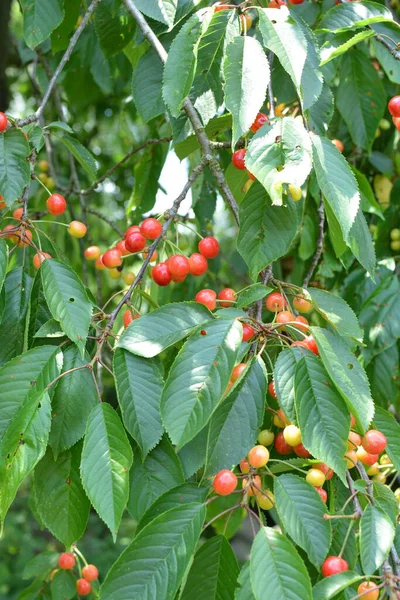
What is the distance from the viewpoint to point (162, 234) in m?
1.46

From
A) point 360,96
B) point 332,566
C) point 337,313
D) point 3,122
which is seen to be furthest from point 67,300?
point 360,96

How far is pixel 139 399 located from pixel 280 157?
471 millimetres

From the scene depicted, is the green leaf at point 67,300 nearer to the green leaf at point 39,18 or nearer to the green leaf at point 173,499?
the green leaf at point 173,499

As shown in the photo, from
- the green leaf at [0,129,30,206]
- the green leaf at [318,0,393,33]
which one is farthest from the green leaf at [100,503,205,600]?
the green leaf at [318,0,393,33]

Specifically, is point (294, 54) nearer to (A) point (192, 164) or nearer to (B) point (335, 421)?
(B) point (335, 421)

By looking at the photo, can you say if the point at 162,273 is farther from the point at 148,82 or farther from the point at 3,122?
the point at 148,82

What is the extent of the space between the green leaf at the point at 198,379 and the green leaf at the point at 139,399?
8cm

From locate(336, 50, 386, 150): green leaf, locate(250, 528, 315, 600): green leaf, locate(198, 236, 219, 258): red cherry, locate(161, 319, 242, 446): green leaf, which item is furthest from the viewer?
locate(336, 50, 386, 150): green leaf

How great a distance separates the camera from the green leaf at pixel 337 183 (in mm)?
1186

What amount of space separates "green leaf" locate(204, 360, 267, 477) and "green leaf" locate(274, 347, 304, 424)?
0.12 feet

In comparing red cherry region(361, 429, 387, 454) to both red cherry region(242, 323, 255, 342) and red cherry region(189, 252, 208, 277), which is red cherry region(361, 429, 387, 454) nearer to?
red cherry region(242, 323, 255, 342)

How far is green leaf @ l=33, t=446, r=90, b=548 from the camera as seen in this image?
1.28m

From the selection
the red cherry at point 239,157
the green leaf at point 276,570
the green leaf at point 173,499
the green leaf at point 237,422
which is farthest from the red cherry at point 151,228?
the green leaf at point 276,570

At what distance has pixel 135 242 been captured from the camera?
62.4 inches
